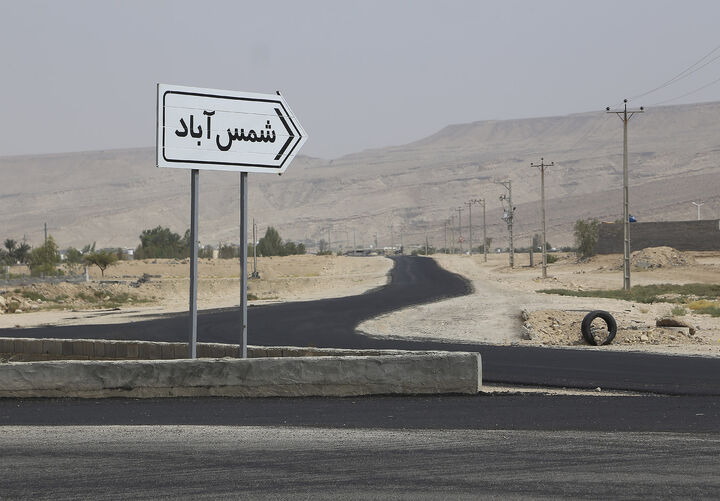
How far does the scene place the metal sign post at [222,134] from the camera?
11.9 meters

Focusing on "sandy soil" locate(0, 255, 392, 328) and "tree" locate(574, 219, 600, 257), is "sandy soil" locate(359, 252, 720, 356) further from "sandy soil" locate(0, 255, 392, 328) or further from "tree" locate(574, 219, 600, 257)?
"tree" locate(574, 219, 600, 257)

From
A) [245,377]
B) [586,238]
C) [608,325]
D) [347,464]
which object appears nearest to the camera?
[347,464]

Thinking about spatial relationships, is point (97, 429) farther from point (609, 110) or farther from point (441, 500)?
point (609, 110)

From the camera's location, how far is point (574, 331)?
2603 centimetres

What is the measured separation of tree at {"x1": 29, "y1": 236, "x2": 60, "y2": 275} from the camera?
85625mm

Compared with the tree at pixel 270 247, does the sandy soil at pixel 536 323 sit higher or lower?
lower

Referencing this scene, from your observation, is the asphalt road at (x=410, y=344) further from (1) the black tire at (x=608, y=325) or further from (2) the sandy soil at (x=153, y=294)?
(2) the sandy soil at (x=153, y=294)

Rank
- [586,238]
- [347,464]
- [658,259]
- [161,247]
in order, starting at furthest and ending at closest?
[161,247]
[586,238]
[658,259]
[347,464]

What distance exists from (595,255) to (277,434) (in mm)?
87986

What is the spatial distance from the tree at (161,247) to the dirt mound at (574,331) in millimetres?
103676

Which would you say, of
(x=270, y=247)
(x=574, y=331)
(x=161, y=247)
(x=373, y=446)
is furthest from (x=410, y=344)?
(x=270, y=247)

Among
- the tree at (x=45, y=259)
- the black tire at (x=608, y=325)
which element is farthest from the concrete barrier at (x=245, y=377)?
A: the tree at (x=45, y=259)

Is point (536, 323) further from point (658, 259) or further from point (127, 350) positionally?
point (658, 259)

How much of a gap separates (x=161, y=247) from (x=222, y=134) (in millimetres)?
128790
